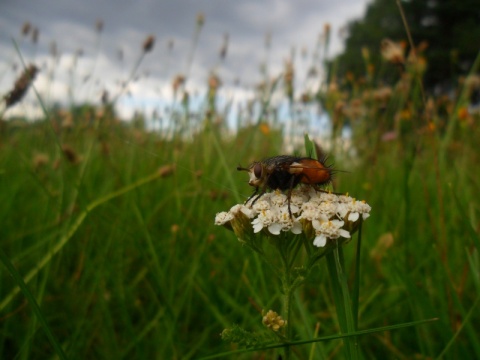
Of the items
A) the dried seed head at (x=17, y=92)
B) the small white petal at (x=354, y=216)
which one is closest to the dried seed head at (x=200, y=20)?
the dried seed head at (x=17, y=92)

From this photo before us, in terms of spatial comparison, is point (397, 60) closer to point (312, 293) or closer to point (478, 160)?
point (312, 293)

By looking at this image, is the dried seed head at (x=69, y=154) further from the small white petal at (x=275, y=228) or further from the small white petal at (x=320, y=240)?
the small white petal at (x=320, y=240)

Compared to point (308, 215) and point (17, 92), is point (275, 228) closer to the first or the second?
point (308, 215)

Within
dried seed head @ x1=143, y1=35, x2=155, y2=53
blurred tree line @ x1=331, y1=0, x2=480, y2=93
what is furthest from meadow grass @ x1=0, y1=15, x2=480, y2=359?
blurred tree line @ x1=331, y1=0, x2=480, y2=93

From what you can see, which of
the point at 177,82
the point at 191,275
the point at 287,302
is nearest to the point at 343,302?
the point at 287,302

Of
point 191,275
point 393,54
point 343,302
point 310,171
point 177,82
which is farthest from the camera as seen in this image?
point 177,82

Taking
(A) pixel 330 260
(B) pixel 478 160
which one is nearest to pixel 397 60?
(A) pixel 330 260

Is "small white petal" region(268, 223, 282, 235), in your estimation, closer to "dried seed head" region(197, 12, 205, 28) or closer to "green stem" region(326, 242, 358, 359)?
"green stem" region(326, 242, 358, 359)

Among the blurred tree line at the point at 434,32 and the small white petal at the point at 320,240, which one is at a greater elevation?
the blurred tree line at the point at 434,32
